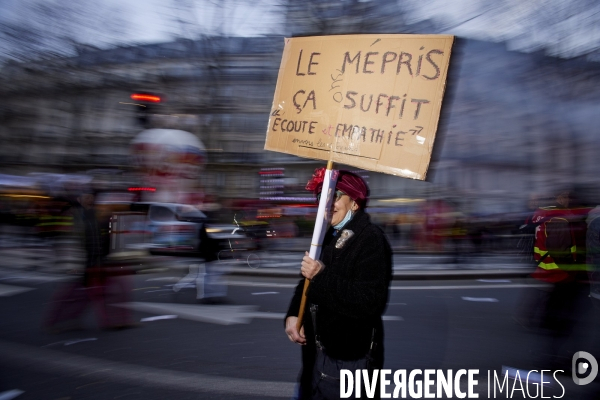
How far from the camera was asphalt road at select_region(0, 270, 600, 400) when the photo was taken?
16.4 ft

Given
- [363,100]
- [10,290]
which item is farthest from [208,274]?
[363,100]

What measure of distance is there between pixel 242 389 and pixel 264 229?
13.3m

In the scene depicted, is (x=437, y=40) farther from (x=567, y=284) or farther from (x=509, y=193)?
(x=509, y=193)

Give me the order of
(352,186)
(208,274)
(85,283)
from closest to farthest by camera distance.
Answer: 1. (352,186)
2. (85,283)
3. (208,274)

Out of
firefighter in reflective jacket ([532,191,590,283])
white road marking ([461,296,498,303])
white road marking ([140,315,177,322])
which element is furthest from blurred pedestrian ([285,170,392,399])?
white road marking ([461,296,498,303])

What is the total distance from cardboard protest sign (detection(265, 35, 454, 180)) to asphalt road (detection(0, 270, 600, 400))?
273cm

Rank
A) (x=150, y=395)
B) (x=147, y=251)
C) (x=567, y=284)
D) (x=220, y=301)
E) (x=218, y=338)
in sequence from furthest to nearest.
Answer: (x=147, y=251)
(x=220, y=301)
(x=218, y=338)
(x=567, y=284)
(x=150, y=395)

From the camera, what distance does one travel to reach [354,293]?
2621 millimetres

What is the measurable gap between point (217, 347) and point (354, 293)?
413 centimetres

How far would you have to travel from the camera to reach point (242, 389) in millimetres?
4953

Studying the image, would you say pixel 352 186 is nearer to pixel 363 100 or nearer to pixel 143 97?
pixel 363 100

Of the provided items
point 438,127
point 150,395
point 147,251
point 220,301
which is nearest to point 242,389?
point 150,395

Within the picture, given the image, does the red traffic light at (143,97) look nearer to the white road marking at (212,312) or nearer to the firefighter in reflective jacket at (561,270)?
the white road marking at (212,312)

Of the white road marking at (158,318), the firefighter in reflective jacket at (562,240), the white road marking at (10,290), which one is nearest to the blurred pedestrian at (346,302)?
the firefighter in reflective jacket at (562,240)
